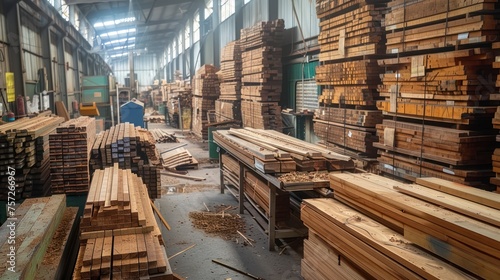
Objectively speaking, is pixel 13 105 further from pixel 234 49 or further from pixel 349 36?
pixel 349 36

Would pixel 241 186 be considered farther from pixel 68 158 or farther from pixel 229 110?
pixel 229 110

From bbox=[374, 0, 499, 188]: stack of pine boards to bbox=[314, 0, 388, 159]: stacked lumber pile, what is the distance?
0.77 m

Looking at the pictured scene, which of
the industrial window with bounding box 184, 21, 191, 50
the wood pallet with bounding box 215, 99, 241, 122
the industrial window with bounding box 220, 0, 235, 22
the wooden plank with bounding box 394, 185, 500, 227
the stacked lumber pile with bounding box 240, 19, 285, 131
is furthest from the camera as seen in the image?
the industrial window with bounding box 184, 21, 191, 50

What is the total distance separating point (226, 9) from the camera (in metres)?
19.9

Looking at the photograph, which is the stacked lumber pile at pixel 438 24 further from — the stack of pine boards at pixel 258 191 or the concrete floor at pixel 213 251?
the concrete floor at pixel 213 251

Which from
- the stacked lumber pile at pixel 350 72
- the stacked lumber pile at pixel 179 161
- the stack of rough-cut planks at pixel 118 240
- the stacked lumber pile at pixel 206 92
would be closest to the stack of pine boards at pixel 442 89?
the stacked lumber pile at pixel 350 72

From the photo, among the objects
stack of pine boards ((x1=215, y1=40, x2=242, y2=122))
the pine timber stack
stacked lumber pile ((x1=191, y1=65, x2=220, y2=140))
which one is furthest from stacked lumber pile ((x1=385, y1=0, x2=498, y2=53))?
stacked lumber pile ((x1=191, y1=65, x2=220, y2=140))

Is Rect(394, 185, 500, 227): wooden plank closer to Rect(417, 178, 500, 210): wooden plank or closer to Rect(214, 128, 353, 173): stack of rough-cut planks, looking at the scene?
Rect(417, 178, 500, 210): wooden plank

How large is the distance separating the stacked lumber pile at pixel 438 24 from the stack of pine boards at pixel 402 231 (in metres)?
2.07

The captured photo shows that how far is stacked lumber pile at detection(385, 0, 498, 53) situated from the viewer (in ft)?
15.3

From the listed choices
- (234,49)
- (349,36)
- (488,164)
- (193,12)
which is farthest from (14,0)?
(193,12)

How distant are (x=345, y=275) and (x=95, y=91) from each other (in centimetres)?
1835

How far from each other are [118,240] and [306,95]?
7.88m

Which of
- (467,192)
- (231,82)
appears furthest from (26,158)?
(231,82)
